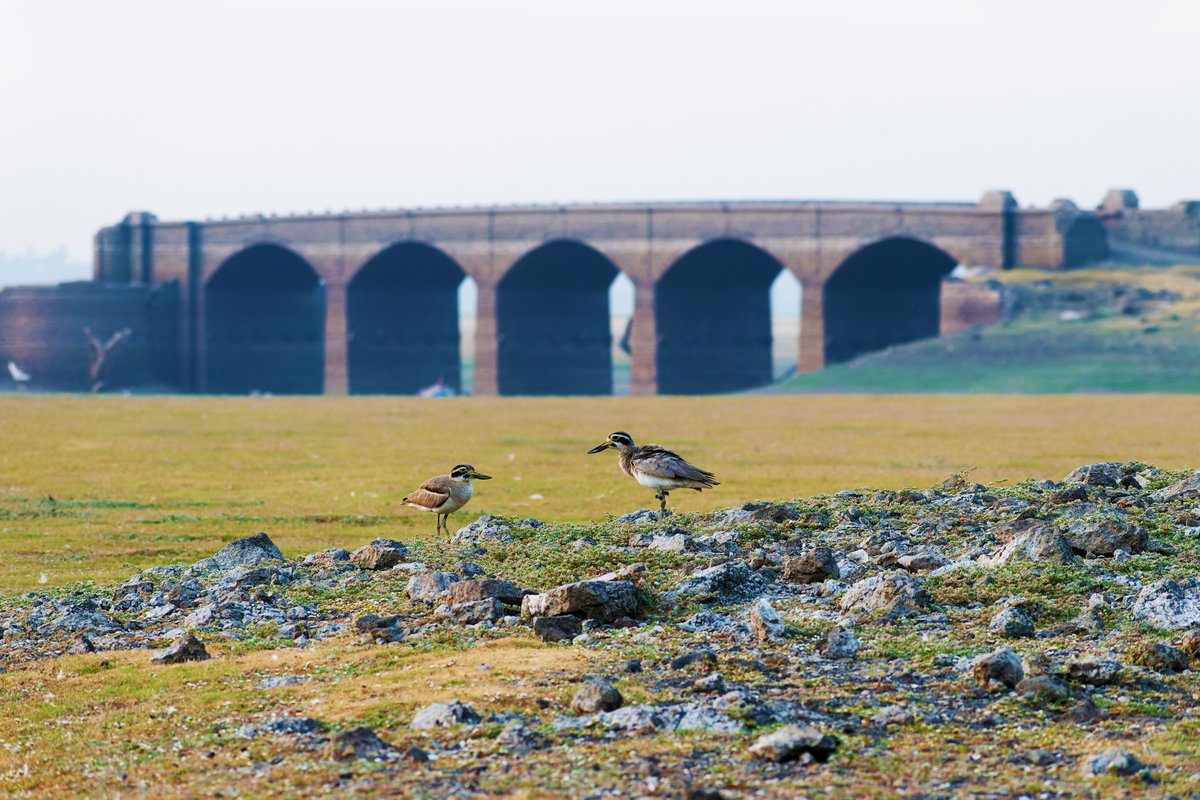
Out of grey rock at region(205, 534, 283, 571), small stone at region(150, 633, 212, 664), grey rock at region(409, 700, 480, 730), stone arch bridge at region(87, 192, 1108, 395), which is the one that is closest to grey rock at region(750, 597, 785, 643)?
grey rock at region(409, 700, 480, 730)

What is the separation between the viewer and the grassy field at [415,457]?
83.0ft

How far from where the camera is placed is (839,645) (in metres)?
13.0

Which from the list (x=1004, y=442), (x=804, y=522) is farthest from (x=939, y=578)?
(x=1004, y=442)

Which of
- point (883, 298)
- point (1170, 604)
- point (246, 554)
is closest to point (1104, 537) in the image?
point (1170, 604)

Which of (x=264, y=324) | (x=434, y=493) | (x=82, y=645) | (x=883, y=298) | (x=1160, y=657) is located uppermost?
(x=883, y=298)

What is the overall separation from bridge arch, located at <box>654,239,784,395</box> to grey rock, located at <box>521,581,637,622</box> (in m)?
83.2

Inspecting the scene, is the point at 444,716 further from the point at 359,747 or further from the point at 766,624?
the point at 766,624

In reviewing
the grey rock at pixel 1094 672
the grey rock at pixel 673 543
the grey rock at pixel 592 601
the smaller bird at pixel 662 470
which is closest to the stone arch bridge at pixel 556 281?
the smaller bird at pixel 662 470

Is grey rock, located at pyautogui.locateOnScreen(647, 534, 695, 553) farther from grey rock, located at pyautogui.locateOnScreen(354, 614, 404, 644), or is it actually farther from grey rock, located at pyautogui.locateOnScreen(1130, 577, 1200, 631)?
grey rock, located at pyautogui.locateOnScreen(1130, 577, 1200, 631)

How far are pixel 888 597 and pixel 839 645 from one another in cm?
132

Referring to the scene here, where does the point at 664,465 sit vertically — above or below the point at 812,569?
above

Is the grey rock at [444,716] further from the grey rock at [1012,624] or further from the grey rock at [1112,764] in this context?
the grey rock at [1012,624]

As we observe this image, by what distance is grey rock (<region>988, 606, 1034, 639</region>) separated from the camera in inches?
528

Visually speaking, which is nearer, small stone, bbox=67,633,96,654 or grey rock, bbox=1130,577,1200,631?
grey rock, bbox=1130,577,1200,631
